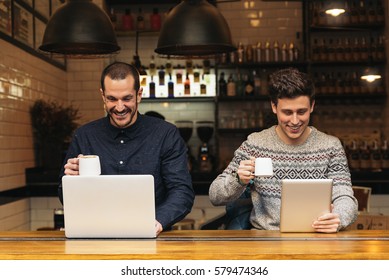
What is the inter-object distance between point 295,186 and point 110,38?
2.00 meters

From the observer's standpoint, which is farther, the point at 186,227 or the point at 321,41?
the point at 321,41

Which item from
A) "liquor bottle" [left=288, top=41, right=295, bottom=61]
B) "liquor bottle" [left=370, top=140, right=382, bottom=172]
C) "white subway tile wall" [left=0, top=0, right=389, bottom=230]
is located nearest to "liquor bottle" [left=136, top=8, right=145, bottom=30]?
"white subway tile wall" [left=0, top=0, right=389, bottom=230]

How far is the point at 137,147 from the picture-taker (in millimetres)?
3293

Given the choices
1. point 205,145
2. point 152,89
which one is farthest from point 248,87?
point 152,89

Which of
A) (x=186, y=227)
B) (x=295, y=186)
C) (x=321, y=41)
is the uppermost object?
(x=321, y=41)

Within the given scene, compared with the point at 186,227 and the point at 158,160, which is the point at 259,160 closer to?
the point at 158,160

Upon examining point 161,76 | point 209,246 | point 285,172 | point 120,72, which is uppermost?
point 161,76

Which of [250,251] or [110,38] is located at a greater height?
[110,38]

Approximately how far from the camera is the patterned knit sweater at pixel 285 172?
309cm

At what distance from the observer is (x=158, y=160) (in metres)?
3.29

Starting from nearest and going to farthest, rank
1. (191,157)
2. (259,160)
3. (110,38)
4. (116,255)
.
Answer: (116,255), (259,160), (110,38), (191,157)

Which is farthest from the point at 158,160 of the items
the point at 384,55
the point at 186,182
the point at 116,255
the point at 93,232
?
the point at 384,55

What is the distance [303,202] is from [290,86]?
0.59m

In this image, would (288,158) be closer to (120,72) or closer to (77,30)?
(120,72)
